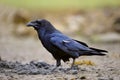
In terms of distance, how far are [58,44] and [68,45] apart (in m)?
0.20

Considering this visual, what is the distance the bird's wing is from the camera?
10635mm

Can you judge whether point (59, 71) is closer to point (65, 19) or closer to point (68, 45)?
point (68, 45)

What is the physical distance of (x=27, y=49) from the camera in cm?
1769

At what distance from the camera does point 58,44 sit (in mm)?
10656

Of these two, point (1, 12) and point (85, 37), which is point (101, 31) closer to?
point (85, 37)

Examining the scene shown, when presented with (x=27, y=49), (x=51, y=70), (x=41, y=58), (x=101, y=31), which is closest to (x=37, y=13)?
(x=101, y=31)

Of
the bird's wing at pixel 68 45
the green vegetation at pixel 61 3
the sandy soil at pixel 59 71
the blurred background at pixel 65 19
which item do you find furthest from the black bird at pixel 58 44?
the green vegetation at pixel 61 3

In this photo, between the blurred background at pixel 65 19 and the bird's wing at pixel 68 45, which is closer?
the bird's wing at pixel 68 45

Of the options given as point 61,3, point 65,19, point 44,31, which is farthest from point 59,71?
point 61,3

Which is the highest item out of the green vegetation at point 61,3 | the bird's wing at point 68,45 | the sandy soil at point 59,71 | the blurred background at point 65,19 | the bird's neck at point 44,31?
the green vegetation at point 61,3

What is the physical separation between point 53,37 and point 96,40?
968cm

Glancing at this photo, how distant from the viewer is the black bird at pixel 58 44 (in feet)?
34.9

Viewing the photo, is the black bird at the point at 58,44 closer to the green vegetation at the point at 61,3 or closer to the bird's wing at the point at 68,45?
the bird's wing at the point at 68,45

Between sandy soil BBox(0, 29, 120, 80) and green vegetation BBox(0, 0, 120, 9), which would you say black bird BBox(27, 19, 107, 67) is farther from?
green vegetation BBox(0, 0, 120, 9)
